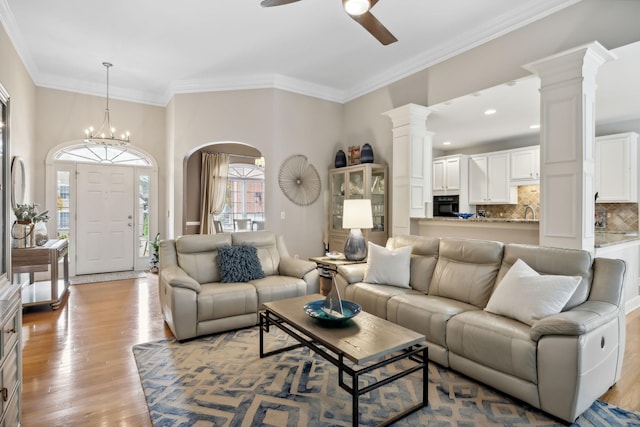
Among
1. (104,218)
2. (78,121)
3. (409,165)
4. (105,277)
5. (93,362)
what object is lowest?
(93,362)

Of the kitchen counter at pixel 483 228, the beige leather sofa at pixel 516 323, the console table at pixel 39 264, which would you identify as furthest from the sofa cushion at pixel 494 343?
the console table at pixel 39 264

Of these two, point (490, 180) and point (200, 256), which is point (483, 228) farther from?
point (490, 180)

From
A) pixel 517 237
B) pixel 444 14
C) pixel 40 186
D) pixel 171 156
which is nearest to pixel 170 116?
pixel 171 156

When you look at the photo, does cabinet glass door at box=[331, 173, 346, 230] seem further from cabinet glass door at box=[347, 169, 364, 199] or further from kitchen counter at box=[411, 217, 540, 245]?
kitchen counter at box=[411, 217, 540, 245]

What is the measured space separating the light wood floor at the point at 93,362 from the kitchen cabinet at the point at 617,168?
2.39 meters

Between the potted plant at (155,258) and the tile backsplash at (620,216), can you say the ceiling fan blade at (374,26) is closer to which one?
the potted plant at (155,258)

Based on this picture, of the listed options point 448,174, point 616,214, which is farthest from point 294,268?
point 616,214

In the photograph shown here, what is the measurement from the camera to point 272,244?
4215 millimetres

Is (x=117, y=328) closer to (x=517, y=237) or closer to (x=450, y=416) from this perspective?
(x=450, y=416)

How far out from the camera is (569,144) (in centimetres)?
296

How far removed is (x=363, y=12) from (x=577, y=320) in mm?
2246

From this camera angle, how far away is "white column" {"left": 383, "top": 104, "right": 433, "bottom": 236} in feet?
14.7

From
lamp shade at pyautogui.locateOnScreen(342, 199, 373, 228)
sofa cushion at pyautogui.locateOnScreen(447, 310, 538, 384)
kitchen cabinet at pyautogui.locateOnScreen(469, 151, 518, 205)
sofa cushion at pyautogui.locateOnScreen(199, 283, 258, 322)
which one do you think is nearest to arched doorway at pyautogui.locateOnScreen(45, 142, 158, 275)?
sofa cushion at pyautogui.locateOnScreen(199, 283, 258, 322)

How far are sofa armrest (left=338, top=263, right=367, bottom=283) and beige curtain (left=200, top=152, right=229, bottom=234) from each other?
14.1 feet
